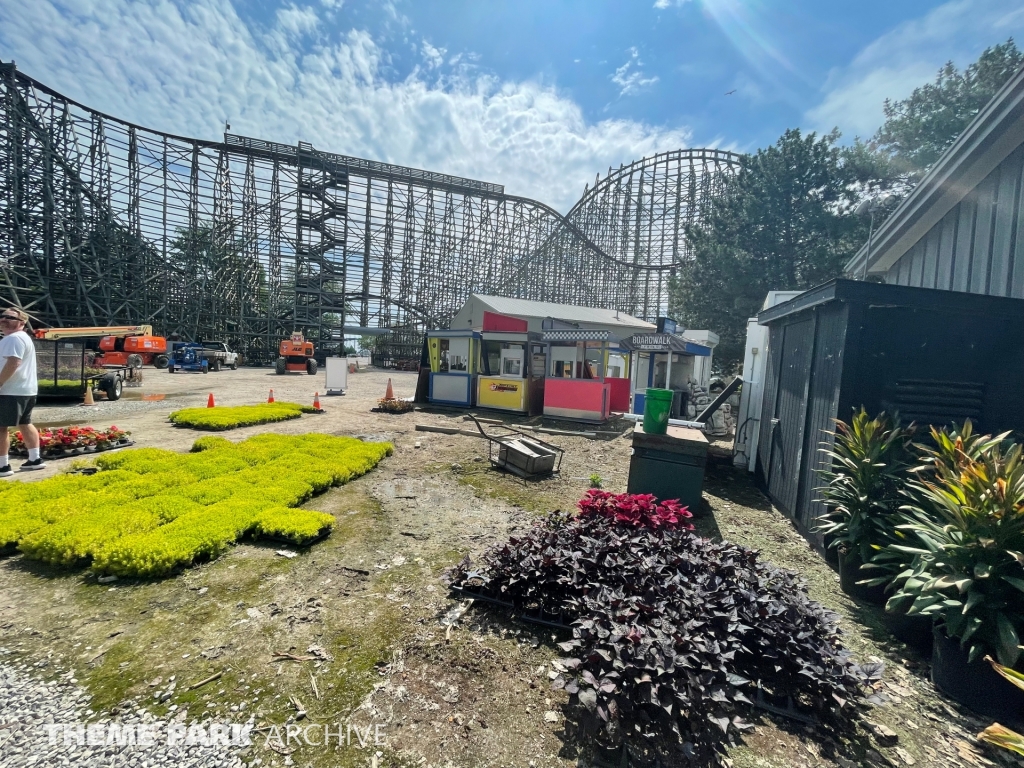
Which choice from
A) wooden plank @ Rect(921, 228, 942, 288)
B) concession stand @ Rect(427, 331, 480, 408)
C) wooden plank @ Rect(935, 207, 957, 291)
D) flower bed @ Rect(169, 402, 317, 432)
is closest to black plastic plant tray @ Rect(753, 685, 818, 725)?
wooden plank @ Rect(935, 207, 957, 291)

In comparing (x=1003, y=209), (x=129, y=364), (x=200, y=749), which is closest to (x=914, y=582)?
(x=200, y=749)

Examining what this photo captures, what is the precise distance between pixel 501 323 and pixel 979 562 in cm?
1196

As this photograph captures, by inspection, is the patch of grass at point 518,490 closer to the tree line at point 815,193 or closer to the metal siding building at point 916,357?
the metal siding building at point 916,357

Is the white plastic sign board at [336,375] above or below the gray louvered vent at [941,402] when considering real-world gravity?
below

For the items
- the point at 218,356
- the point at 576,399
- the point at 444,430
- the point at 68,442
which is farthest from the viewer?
the point at 218,356

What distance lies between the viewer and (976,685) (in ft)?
7.32

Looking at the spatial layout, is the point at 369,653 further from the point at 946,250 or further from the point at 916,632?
the point at 946,250

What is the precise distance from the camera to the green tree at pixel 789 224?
2041cm

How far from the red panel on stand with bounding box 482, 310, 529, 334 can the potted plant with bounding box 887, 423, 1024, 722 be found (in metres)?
11.4

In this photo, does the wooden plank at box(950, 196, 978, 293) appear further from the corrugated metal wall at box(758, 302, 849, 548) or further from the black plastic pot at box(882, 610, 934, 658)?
the black plastic pot at box(882, 610, 934, 658)

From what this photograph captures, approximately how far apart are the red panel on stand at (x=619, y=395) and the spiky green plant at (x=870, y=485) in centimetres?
868

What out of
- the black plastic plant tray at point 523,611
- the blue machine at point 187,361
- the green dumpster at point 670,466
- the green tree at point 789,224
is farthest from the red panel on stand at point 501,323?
the blue machine at point 187,361

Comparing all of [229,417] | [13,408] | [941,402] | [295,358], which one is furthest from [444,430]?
[295,358]

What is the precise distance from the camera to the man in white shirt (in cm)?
502
